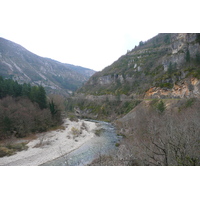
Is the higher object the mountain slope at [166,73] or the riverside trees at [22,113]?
the mountain slope at [166,73]

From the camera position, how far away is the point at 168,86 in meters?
40.8

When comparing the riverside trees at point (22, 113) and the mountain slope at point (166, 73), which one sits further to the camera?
the mountain slope at point (166, 73)

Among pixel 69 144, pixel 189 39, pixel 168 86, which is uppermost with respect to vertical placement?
pixel 189 39

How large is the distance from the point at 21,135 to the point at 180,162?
21.1 m

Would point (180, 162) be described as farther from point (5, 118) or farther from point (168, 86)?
point (168, 86)

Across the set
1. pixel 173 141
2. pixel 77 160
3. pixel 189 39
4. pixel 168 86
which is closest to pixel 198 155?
pixel 173 141

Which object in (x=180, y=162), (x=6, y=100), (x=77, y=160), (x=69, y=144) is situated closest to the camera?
(x=180, y=162)

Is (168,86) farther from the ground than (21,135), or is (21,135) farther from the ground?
(168,86)

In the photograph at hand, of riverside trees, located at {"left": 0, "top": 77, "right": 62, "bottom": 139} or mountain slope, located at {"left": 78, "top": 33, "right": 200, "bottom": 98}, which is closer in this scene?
riverside trees, located at {"left": 0, "top": 77, "right": 62, "bottom": 139}

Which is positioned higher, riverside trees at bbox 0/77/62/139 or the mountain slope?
the mountain slope

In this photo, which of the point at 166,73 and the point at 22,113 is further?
the point at 166,73

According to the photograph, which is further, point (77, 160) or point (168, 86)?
point (168, 86)

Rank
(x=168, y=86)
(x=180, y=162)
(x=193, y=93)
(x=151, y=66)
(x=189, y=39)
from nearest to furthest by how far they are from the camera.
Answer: (x=180, y=162)
(x=193, y=93)
(x=168, y=86)
(x=189, y=39)
(x=151, y=66)

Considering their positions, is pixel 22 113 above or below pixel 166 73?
below
